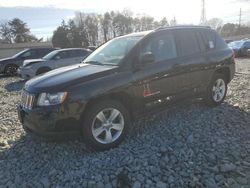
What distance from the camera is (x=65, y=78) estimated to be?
439cm

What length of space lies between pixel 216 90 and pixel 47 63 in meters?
9.06

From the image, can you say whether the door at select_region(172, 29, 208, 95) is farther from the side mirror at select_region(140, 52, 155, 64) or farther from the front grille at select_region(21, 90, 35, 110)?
the front grille at select_region(21, 90, 35, 110)

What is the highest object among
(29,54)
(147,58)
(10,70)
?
(147,58)

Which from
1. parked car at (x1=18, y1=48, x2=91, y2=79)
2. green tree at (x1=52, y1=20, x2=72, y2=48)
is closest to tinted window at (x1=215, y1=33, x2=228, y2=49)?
parked car at (x1=18, y1=48, x2=91, y2=79)

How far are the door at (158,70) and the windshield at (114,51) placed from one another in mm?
267

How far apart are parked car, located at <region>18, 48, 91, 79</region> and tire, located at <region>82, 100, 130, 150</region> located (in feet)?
28.9

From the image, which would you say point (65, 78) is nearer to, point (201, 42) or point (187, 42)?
point (187, 42)

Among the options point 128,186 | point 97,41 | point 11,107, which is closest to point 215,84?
point 128,186

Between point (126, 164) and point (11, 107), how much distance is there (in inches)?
203

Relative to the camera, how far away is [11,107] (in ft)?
26.4

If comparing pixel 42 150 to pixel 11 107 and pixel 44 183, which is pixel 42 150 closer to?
pixel 44 183

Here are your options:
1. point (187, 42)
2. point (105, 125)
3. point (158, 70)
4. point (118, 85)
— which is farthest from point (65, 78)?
point (187, 42)

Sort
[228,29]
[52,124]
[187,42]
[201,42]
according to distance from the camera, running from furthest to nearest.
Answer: [228,29]
[201,42]
[187,42]
[52,124]

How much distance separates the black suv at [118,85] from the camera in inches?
163
